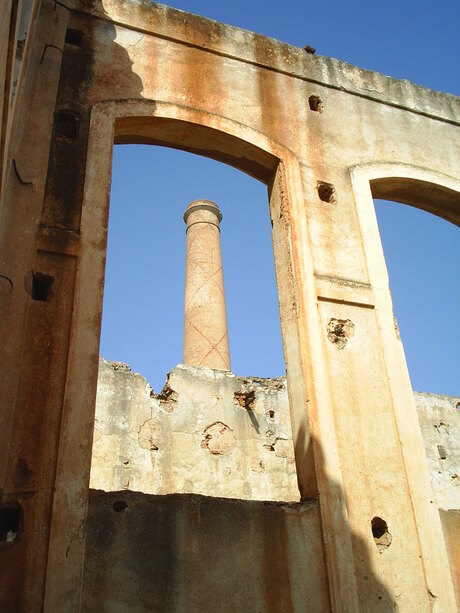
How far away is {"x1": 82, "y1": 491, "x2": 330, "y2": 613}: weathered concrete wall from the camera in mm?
3434

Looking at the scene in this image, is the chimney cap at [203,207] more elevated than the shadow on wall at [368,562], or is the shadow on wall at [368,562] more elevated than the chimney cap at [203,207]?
the chimney cap at [203,207]

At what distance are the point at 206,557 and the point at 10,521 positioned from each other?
1170 millimetres

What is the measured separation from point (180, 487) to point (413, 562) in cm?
630

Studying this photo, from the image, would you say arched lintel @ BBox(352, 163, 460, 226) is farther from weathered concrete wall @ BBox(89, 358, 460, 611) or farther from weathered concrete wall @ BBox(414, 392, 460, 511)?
weathered concrete wall @ BBox(414, 392, 460, 511)

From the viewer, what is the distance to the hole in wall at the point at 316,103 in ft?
21.1

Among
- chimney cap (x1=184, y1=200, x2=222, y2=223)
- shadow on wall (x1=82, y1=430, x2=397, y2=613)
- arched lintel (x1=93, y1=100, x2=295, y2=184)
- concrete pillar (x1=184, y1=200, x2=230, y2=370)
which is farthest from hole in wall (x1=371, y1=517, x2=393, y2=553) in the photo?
chimney cap (x1=184, y1=200, x2=222, y2=223)

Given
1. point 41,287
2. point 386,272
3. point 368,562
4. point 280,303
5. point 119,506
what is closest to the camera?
point 119,506

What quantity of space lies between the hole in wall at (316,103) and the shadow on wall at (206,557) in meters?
4.21

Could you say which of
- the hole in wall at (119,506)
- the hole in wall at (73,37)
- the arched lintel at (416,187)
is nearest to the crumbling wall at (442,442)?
the arched lintel at (416,187)

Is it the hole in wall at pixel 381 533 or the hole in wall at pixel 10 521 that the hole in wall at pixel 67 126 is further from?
the hole in wall at pixel 381 533

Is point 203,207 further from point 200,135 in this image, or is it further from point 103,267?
point 103,267

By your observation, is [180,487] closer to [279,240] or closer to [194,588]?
[279,240]

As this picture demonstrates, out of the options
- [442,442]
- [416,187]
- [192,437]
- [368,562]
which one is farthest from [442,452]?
[368,562]

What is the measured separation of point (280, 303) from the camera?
5.14 m
